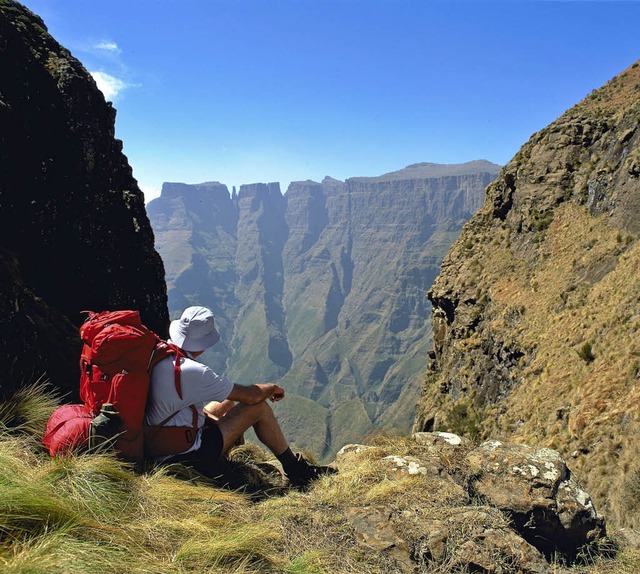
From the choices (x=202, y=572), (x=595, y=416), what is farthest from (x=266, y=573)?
(x=595, y=416)

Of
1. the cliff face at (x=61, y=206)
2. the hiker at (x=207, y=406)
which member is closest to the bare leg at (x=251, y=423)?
the hiker at (x=207, y=406)

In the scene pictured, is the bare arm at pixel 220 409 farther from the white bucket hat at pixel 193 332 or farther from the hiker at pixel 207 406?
the white bucket hat at pixel 193 332

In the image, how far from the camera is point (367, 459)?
23.6 feet

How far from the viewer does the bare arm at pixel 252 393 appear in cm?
608

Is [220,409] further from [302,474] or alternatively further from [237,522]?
[237,522]

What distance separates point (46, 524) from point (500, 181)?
1675 inches

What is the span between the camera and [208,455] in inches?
247

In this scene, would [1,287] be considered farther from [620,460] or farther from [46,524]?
[620,460]

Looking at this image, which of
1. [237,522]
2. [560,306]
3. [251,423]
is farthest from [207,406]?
[560,306]

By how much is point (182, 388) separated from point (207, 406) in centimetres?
178

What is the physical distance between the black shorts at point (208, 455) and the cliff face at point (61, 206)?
370cm

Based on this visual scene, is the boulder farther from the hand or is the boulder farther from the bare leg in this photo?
the hand

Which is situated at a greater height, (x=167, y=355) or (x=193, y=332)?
(x=193, y=332)

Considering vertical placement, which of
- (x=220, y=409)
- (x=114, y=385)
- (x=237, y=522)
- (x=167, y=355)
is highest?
(x=167, y=355)
